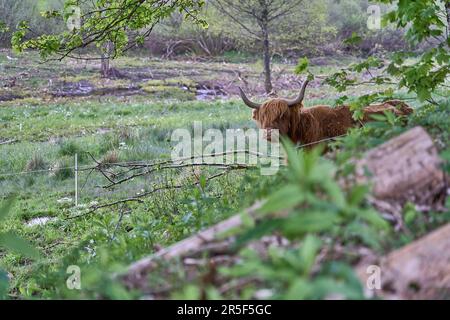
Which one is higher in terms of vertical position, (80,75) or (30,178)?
(80,75)

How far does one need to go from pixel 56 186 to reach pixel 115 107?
30.7 feet

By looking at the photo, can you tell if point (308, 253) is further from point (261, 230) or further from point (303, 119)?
point (303, 119)

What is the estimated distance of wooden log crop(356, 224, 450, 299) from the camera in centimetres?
166

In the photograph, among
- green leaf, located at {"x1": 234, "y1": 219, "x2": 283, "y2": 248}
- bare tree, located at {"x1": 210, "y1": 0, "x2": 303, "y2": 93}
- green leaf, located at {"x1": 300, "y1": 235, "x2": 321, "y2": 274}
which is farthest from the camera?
bare tree, located at {"x1": 210, "y1": 0, "x2": 303, "y2": 93}

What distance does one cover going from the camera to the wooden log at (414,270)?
166 centimetres

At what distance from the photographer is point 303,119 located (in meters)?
7.80

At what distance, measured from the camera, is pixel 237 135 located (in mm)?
12773

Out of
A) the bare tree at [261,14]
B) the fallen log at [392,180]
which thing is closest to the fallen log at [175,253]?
the fallen log at [392,180]

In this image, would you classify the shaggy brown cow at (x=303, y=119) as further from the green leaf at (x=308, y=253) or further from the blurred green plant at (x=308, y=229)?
the green leaf at (x=308, y=253)

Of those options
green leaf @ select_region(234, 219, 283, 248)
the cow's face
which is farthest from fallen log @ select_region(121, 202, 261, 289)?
the cow's face

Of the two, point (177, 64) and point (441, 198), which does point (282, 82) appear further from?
point (441, 198)

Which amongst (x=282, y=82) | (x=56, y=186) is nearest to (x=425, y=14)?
(x=56, y=186)

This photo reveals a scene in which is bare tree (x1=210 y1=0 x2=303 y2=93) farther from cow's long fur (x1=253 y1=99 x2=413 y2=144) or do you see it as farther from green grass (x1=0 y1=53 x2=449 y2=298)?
cow's long fur (x1=253 y1=99 x2=413 y2=144)

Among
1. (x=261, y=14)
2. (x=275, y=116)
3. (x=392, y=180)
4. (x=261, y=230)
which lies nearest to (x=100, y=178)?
(x=275, y=116)
